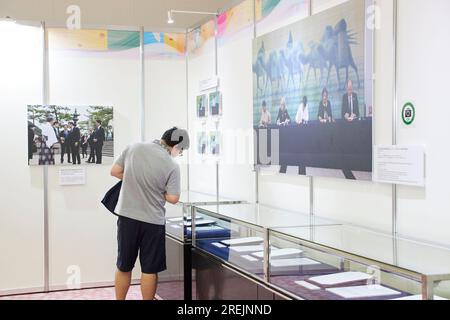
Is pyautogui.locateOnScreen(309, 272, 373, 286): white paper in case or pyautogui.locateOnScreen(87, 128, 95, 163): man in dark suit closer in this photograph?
pyautogui.locateOnScreen(309, 272, 373, 286): white paper in case

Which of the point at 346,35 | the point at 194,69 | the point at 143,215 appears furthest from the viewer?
the point at 194,69

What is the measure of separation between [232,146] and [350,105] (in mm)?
1910

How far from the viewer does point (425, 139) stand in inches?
114

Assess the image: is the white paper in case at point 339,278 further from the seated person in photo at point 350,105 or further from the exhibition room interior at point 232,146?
the seated person in photo at point 350,105

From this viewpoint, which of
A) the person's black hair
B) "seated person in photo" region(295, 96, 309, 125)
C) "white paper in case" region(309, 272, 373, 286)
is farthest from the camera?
the person's black hair

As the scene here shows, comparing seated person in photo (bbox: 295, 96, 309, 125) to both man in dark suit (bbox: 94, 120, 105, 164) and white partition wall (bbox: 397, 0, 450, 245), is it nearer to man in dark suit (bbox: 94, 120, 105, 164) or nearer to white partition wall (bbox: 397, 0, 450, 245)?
white partition wall (bbox: 397, 0, 450, 245)

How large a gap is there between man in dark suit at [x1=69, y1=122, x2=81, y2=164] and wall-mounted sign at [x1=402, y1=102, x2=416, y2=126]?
12.7ft

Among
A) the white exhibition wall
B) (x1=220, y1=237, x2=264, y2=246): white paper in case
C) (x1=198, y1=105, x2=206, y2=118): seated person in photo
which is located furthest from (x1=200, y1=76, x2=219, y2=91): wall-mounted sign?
(x1=220, y1=237, x2=264, y2=246): white paper in case

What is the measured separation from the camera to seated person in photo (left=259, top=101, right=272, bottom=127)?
175 inches

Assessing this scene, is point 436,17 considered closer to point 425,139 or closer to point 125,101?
point 425,139

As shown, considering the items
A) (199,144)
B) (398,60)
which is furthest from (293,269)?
(199,144)

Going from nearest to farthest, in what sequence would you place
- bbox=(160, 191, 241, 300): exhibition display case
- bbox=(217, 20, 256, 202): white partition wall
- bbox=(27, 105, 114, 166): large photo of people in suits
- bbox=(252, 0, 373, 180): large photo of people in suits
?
bbox=(252, 0, 373, 180): large photo of people in suits, bbox=(160, 191, 241, 300): exhibition display case, bbox=(217, 20, 256, 202): white partition wall, bbox=(27, 105, 114, 166): large photo of people in suits

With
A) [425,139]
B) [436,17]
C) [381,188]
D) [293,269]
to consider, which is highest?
[436,17]
